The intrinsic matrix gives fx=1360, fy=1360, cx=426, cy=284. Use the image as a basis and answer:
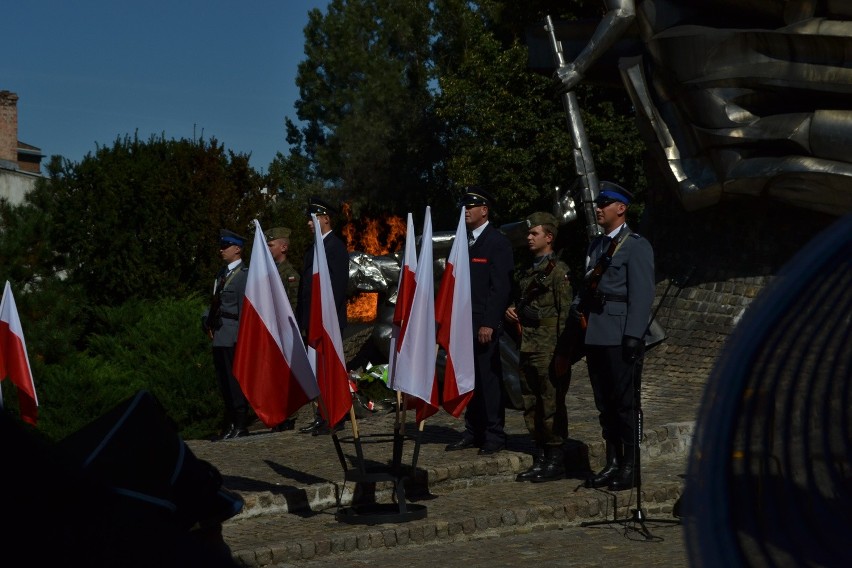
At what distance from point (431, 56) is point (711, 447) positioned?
54.1 metres

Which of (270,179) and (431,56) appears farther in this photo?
(431,56)

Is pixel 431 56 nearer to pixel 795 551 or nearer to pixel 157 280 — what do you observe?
pixel 157 280

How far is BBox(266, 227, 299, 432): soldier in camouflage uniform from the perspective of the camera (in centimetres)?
1130

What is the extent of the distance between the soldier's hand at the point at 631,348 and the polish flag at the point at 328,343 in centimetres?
163

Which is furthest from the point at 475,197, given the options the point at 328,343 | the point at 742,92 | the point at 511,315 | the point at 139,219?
the point at 139,219

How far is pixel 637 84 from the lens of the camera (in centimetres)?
1430

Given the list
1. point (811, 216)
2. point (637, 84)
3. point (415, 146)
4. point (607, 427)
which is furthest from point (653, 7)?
point (415, 146)

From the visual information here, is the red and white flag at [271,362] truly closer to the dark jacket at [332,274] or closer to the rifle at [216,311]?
the dark jacket at [332,274]

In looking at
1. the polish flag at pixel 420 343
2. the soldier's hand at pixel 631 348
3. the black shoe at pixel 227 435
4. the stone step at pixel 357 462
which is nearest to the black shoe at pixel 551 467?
the stone step at pixel 357 462

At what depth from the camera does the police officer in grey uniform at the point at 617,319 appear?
314 inches

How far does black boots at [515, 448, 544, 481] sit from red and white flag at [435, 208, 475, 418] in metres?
0.76

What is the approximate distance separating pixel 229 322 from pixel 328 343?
3547 millimetres

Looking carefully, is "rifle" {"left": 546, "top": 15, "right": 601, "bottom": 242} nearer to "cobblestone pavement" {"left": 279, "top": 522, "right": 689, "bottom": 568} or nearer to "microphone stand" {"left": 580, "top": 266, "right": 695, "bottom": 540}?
"microphone stand" {"left": 580, "top": 266, "right": 695, "bottom": 540}

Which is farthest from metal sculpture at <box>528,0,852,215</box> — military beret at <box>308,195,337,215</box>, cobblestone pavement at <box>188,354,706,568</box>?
military beret at <box>308,195,337,215</box>
